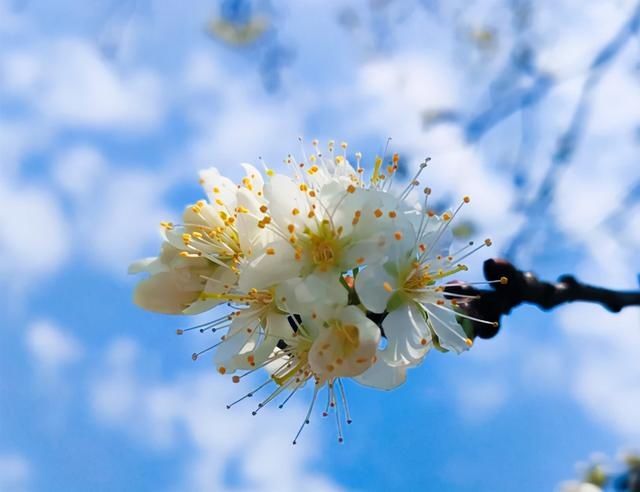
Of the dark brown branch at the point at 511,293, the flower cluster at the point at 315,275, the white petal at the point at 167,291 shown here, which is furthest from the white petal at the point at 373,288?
the white petal at the point at 167,291

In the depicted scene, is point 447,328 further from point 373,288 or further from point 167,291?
point 167,291

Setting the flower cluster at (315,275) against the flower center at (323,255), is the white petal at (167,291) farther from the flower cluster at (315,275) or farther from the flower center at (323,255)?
the flower center at (323,255)

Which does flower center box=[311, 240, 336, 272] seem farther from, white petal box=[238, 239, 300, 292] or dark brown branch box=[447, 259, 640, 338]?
dark brown branch box=[447, 259, 640, 338]

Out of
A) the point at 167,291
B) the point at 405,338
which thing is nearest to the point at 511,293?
the point at 405,338

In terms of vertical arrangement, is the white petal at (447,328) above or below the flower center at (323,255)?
below

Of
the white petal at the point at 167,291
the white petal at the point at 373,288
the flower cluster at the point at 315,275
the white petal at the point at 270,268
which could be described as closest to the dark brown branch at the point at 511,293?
the flower cluster at the point at 315,275

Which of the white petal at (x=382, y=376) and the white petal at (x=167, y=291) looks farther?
the white petal at (x=167, y=291)

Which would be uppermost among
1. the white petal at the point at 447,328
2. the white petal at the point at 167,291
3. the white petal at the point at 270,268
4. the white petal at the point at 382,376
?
the white petal at the point at 167,291
